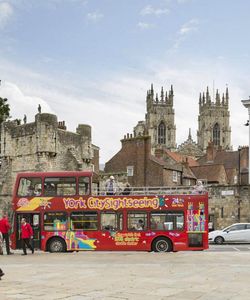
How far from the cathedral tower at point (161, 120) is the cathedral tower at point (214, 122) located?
382 inches

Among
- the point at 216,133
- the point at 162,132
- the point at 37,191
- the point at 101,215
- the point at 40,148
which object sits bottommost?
the point at 101,215

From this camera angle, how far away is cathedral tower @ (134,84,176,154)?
149750 millimetres

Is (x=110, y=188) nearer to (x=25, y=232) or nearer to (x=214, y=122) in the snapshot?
(x=25, y=232)

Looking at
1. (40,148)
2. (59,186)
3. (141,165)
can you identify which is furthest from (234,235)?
(40,148)

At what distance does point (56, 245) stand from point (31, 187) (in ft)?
9.76

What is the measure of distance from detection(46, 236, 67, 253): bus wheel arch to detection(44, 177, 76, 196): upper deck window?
7.05 feet

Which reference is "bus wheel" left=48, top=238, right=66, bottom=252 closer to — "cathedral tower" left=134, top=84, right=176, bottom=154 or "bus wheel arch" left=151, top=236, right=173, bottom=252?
"bus wheel arch" left=151, top=236, right=173, bottom=252

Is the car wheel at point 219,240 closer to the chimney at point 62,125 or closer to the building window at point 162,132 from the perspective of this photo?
the chimney at point 62,125

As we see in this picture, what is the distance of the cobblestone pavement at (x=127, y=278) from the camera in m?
12.0

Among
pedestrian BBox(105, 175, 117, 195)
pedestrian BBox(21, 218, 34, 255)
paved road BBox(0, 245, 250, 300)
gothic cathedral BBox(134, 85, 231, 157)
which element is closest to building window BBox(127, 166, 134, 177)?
pedestrian BBox(105, 175, 117, 195)

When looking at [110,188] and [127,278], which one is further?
[110,188]

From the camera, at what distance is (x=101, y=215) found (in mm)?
24703

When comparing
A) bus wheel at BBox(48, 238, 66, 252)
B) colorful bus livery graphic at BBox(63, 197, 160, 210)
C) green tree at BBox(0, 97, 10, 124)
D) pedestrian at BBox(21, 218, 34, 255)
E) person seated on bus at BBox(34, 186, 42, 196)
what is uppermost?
green tree at BBox(0, 97, 10, 124)

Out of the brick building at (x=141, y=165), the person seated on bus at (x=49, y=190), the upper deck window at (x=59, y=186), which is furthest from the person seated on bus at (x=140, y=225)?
the brick building at (x=141, y=165)
